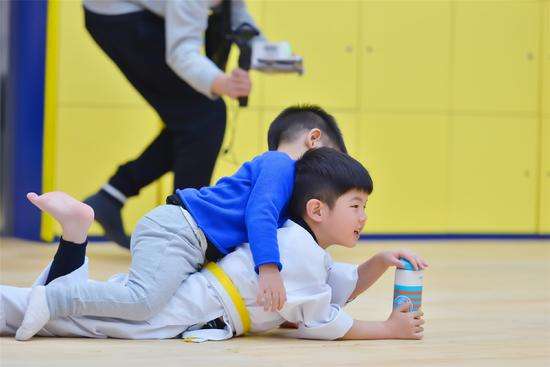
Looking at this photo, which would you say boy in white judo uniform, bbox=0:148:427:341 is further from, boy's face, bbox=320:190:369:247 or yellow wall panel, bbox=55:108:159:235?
yellow wall panel, bbox=55:108:159:235

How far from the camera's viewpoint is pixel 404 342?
1.79 m

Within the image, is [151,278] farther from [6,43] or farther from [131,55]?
[6,43]

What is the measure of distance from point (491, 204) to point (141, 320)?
2999 millimetres

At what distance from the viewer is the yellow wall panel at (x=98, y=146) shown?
389cm

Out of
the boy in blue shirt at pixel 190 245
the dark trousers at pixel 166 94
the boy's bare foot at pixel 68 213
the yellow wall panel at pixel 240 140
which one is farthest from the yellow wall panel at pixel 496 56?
the boy's bare foot at pixel 68 213

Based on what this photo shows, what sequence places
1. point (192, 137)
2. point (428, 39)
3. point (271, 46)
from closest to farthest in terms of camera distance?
point (192, 137) < point (271, 46) < point (428, 39)

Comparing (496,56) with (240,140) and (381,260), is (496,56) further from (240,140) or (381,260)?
(381,260)

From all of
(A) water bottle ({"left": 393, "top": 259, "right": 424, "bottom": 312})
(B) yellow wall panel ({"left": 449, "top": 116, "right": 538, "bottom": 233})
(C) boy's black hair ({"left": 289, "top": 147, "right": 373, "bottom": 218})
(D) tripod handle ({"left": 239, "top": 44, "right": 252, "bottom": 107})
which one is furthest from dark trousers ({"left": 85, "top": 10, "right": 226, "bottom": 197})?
(B) yellow wall panel ({"left": 449, "top": 116, "right": 538, "bottom": 233})

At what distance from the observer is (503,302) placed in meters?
2.43

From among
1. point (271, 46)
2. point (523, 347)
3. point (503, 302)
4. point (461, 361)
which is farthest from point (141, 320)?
point (271, 46)

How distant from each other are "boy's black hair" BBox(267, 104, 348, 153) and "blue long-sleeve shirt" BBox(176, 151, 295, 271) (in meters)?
0.18

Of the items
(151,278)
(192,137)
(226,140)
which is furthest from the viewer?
(226,140)

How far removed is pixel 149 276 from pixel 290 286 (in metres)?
0.25

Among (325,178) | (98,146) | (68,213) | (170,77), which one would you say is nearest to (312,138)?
(325,178)
